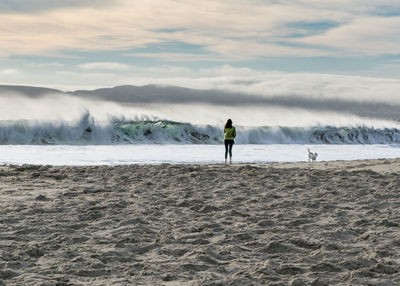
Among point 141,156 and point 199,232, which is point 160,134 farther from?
point 199,232

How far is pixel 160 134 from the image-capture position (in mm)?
45219

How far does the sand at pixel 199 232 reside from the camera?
4133mm

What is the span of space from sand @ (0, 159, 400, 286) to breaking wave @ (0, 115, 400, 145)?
29.8 m

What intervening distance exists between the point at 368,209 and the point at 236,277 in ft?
12.2

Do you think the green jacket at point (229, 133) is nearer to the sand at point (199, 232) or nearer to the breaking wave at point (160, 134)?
the sand at point (199, 232)

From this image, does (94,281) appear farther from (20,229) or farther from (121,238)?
(20,229)

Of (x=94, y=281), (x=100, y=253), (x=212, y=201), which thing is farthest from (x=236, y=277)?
(x=212, y=201)

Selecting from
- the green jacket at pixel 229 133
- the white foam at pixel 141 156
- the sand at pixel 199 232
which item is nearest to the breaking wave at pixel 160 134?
the white foam at pixel 141 156

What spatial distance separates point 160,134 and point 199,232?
1566 inches

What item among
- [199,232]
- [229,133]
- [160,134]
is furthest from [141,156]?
[160,134]

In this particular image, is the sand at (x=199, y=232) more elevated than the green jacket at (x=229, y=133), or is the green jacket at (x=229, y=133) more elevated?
the green jacket at (x=229, y=133)

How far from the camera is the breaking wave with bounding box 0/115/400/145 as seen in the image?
131 ft

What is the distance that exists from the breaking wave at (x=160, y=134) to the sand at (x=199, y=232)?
29.8 m

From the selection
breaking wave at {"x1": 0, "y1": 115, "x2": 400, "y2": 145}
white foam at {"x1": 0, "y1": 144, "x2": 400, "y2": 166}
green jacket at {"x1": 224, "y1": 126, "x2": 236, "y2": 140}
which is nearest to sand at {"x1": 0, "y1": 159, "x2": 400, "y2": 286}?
green jacket at {"x1": 224, "y1": 126, "x2": 236, "y2": 140}
